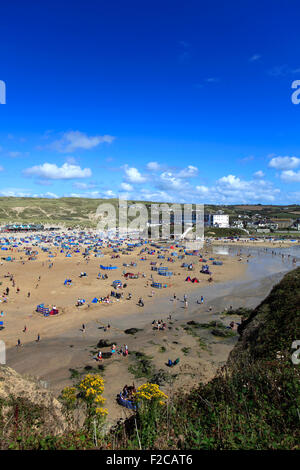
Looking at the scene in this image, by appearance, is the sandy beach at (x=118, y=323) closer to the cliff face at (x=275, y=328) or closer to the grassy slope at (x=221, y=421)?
the grassy slope at (x=221, y=421)

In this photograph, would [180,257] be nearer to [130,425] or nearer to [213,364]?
[213,364]

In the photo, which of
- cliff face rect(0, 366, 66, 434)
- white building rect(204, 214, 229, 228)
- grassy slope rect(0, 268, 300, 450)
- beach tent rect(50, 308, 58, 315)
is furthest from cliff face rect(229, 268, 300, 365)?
white building rect(204, 214, 229, 228)

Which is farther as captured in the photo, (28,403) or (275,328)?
(275,328)

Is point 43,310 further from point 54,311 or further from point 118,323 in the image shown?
point 118,323

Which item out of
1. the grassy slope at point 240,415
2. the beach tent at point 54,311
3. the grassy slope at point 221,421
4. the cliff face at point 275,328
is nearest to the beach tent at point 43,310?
the beach tent at point 54,311

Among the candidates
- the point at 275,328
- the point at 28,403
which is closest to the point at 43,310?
the point at 28,403

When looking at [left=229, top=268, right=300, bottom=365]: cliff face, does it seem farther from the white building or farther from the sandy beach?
the white building
